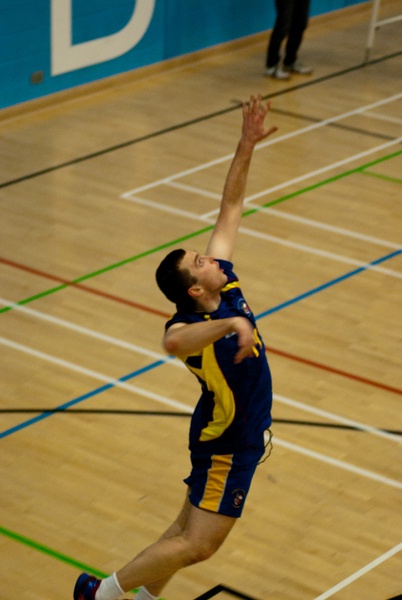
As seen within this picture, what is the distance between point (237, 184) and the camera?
5.54m

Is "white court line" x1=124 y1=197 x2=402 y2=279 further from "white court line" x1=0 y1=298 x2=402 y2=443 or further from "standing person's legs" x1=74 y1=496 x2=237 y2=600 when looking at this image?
"standing person's legs" x1=74 y1=496 x2=237 y2=600

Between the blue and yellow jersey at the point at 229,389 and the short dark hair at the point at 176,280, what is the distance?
73 mm

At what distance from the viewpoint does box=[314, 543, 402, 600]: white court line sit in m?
5.76

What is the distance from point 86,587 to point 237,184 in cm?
186

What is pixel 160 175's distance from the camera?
11.0 m

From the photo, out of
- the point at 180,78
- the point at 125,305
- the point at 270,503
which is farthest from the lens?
the point at 180,78

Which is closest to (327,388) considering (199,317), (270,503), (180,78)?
(270,503)

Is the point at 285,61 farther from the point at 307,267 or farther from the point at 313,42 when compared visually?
the point at 307,267

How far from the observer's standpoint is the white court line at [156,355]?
283 inches

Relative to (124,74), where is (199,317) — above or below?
above

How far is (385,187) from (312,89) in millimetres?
2858

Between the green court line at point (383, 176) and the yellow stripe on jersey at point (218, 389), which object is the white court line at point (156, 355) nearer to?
the yellow stripe on jersey at point (218, 389)

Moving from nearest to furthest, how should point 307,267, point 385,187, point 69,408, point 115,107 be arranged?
1. point 69,408
2. point 307,267
3. point 385,187
4. point 115,107

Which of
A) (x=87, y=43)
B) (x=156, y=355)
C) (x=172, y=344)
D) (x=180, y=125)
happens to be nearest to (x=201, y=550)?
(x=172, y=344)
